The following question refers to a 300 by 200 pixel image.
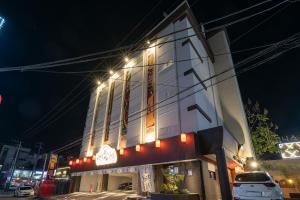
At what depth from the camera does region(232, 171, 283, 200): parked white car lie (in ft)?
22.2

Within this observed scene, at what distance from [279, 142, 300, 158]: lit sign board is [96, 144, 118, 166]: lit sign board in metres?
17.6

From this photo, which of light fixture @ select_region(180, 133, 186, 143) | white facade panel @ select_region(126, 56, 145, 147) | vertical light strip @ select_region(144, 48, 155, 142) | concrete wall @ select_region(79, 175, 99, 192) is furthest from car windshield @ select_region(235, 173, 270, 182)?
concrete wall @ select_region(79, 175, 99, 192)

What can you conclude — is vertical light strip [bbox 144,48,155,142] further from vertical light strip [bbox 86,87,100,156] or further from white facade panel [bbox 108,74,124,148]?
vertical light strip [bbox 86,87,100,156]

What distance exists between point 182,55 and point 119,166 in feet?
39.1

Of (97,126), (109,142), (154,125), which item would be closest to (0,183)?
(97,126)

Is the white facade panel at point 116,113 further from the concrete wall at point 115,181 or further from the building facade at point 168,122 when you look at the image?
the concrete wall at point 115,181

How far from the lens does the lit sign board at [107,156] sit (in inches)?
673

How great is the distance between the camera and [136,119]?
1786cm

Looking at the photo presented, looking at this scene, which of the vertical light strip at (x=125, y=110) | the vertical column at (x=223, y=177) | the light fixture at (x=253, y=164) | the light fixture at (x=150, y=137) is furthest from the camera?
the light fixture at (x=253, y=164)

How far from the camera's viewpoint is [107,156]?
17703 mm

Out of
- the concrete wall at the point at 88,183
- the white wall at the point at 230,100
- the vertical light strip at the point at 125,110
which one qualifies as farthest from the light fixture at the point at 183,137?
the concrete wall at the point at 88,183

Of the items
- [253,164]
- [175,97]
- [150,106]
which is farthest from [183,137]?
[253,164]

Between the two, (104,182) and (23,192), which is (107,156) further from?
(23,192)

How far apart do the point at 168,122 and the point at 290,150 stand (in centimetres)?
1425
